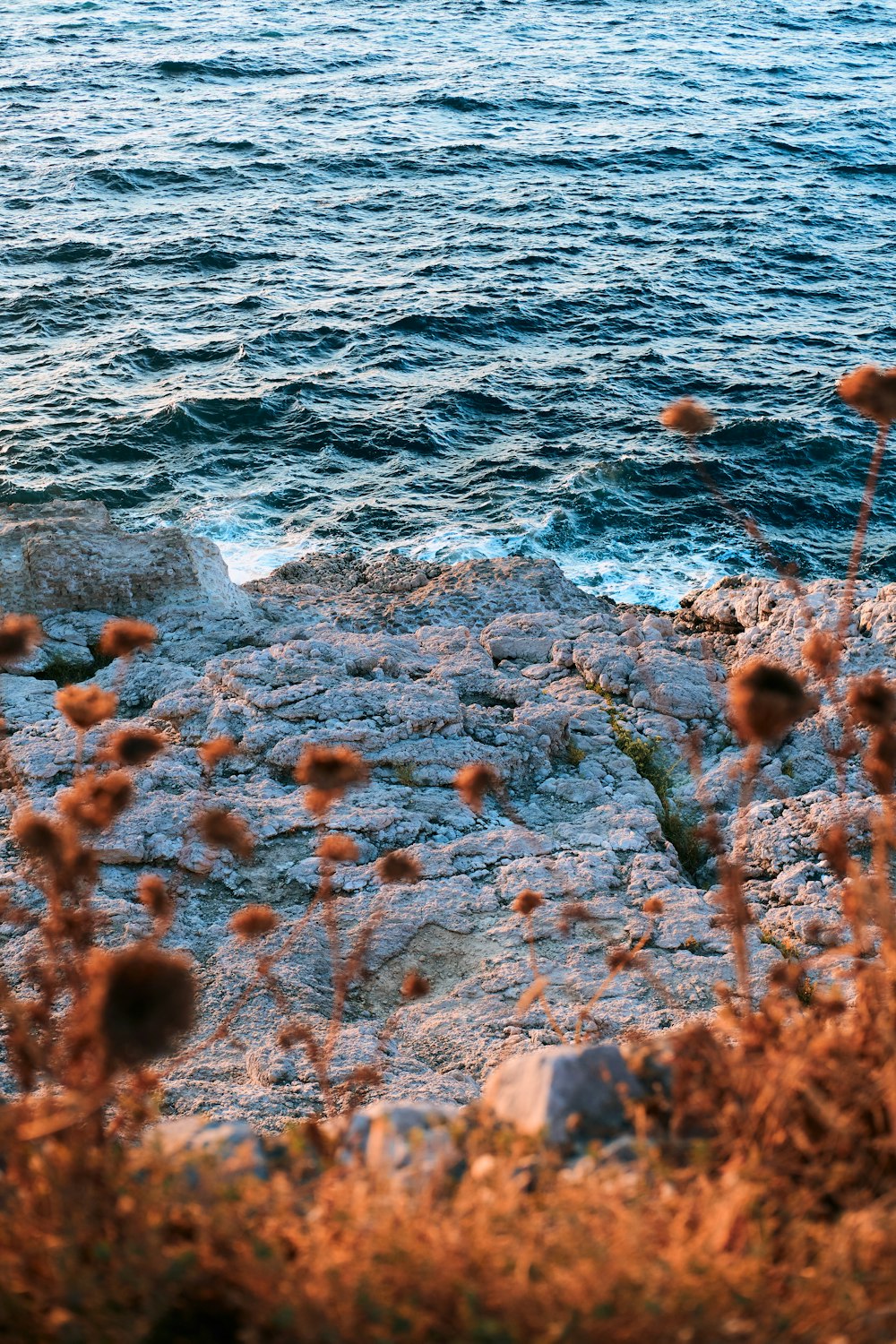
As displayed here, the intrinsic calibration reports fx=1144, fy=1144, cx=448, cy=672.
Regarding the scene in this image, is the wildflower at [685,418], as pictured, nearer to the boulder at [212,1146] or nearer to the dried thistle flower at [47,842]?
the dried thistle flower at [47,842]

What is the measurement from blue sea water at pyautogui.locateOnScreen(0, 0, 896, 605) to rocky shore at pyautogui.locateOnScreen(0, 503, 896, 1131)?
3235 millimetres

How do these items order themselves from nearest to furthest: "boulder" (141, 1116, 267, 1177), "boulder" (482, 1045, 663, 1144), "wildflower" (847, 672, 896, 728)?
"boulder" (141, 1116, 267, 1177) < "boulder" (482, 1045, 663, 1144) < "wildflower" (847, 672, 896, 728)

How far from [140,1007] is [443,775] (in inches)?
162

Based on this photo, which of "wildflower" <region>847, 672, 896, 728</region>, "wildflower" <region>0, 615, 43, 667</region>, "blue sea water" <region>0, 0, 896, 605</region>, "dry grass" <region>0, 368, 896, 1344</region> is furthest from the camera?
"blue sea water" <region>0, 0, 896, 605</region>

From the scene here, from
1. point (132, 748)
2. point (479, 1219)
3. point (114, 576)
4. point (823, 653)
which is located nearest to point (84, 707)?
point (132, 748)

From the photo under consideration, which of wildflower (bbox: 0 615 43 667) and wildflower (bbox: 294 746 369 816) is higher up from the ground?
wildflower (bbox: 0 615 43 667)

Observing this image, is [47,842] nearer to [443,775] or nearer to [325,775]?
[325,775]

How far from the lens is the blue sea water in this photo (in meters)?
12.6

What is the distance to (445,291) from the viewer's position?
55.8 ft

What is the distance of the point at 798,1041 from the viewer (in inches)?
103

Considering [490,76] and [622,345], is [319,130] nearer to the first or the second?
[490,76]

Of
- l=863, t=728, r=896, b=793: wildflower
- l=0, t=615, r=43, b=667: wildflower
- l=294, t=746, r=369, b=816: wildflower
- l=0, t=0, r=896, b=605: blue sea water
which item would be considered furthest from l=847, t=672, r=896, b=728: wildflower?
l=0, t=0, r=896, b=605: blue sea water

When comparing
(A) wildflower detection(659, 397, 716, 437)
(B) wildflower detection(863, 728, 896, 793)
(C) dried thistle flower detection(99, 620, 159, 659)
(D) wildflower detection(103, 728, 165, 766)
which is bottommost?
(D) wildflower detection(103, 728, 165, 766)

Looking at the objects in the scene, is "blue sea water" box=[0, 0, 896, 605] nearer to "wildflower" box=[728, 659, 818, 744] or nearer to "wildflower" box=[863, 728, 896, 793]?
"wildflower" box=[863, 728, 896, 793]
